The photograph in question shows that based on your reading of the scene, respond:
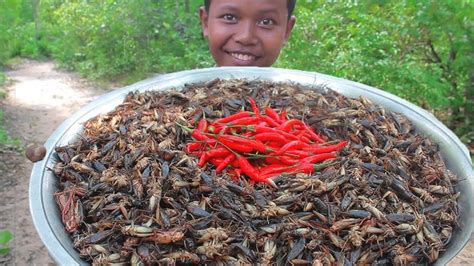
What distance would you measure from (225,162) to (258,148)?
5.7 inches

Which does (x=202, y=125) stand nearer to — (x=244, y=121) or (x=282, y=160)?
(x=244, y=121)

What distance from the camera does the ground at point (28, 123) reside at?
16.0ft

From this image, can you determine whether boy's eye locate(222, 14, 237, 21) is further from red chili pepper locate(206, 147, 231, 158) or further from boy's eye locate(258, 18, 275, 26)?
red chili pepper locate(206, 147, 231, 158)

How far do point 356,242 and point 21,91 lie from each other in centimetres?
954

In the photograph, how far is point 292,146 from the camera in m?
2.06

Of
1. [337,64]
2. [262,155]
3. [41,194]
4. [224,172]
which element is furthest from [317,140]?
[337,64]

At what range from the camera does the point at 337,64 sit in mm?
6520

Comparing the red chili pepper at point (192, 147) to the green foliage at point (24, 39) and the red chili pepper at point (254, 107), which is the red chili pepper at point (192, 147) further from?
the green foliage at point (24, 39)

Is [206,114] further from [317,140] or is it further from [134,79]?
[134,79]

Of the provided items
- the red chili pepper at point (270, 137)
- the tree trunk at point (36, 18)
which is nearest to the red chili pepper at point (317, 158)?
the red chili pepper at point (270, 137)

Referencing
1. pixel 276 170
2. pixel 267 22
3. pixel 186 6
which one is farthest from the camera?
pixel 186 6

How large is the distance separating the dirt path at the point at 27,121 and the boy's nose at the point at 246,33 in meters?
2.99

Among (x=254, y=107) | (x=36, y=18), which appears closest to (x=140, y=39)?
(x=36, y=18)

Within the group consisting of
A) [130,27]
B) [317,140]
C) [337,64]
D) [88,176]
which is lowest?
[130,27]
